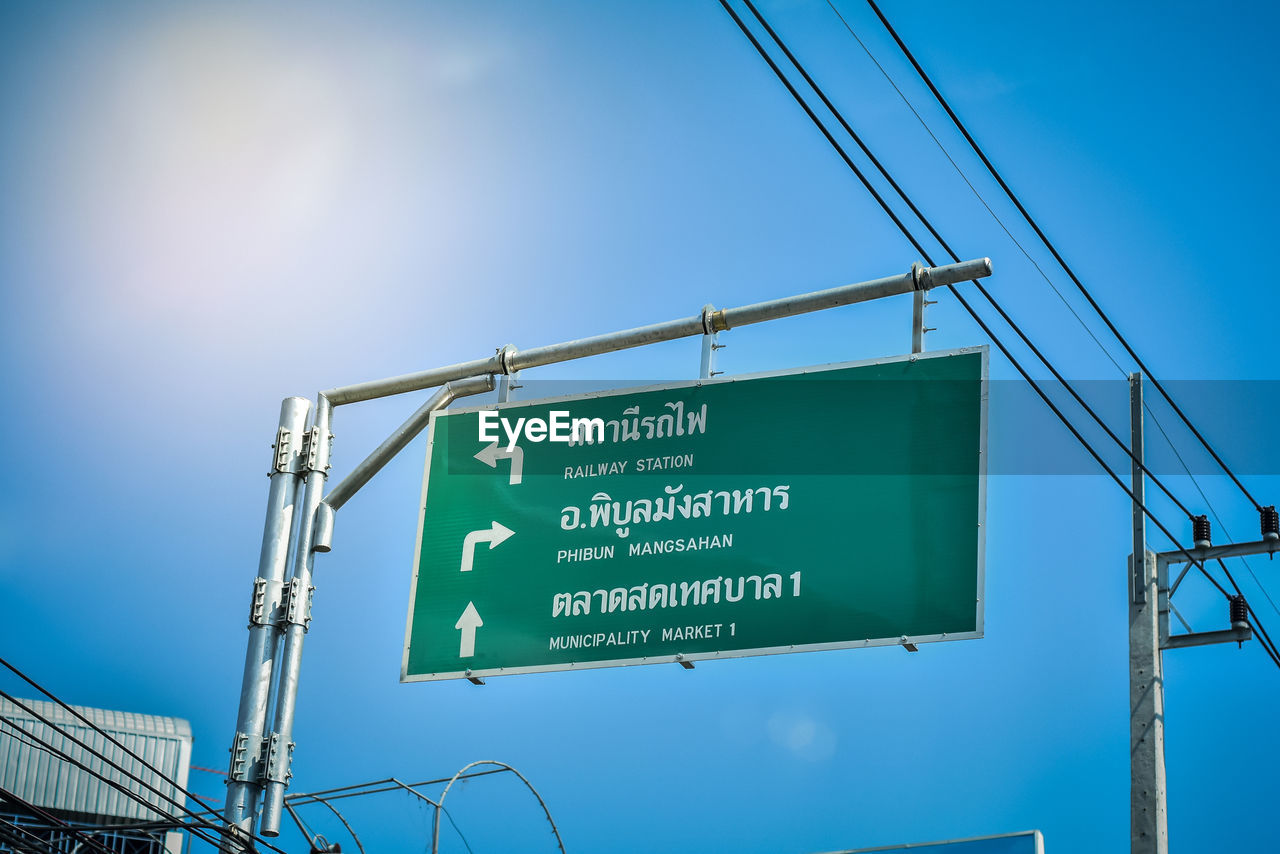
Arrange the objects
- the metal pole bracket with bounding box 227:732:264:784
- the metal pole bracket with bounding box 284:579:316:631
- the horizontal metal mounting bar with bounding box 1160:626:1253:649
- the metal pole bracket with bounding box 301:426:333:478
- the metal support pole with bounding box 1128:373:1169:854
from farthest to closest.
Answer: the horizontal metal mounting bar with bounding box 1160:626:1253:649, the metal support pole with bounding box 1128:373:1169:854, the metal pole bracket with bounding box 301:426:333:478, the metal pole bracket with bounding box 284:579:316:631, the metal pole bracket with bounding box 227:732:264:784

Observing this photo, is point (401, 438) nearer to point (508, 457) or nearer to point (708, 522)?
point (508, 457)

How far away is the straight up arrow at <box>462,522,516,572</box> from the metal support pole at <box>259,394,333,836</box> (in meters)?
0.88

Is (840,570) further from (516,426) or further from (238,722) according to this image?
(238,722)

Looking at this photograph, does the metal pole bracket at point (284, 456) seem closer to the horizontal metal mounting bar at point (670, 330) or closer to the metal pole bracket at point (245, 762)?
the horizontal metal mounting bar at point (670, 330)

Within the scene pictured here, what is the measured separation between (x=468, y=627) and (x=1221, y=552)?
1152 centimetres

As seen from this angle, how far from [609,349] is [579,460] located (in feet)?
2.21

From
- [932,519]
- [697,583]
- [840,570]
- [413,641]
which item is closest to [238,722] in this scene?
[413,641]

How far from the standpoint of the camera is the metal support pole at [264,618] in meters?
8.58

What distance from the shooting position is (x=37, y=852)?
9664 millimetres

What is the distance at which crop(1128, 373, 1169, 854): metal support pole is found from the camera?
1490cm

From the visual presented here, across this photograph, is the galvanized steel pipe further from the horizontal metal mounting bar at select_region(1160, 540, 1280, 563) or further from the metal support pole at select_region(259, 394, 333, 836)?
the horizontal metal mounting bar at select_region(1160, 540, 1280, 563)

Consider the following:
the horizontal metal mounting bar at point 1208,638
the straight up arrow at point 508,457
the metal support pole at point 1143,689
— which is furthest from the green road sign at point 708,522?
the horizontal metal mounting bar at point 1208,638

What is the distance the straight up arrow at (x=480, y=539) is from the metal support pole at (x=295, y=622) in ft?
2.88

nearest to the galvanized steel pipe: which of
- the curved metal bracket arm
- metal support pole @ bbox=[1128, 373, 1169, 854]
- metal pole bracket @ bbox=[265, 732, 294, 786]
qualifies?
the curved metal bracket arm
